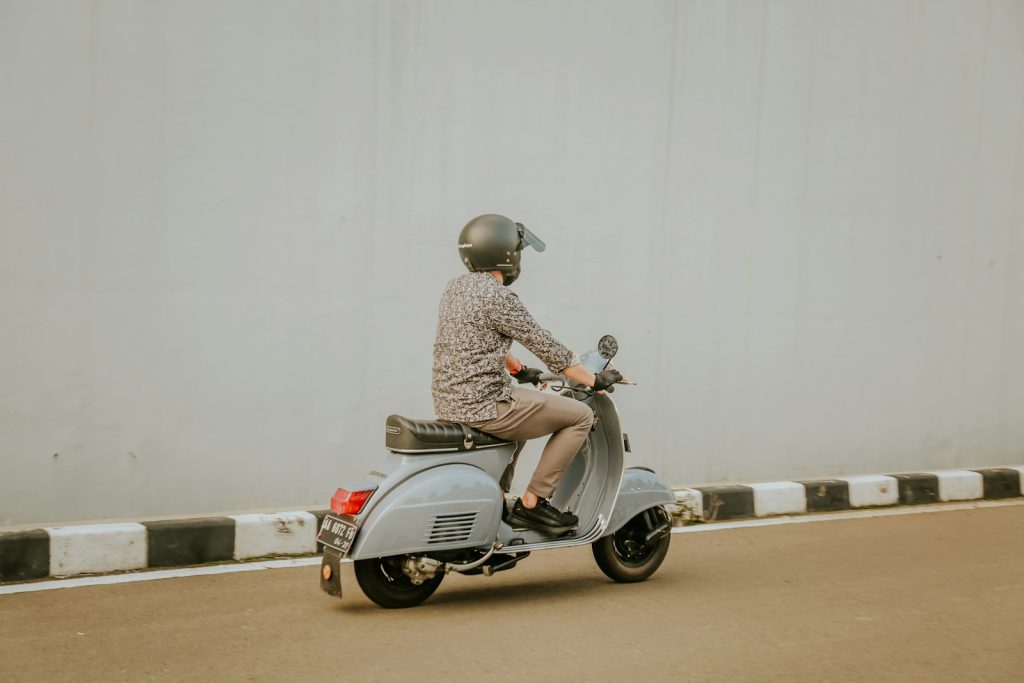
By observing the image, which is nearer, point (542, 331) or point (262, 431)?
point (542, 331)

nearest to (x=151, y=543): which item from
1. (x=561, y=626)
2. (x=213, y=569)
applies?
(x=213, y=569)

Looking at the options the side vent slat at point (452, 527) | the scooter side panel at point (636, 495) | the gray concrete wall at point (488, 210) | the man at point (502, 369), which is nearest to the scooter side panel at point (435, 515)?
the side vent slat at point (452, 527)

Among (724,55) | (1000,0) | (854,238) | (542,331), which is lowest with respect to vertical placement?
(542,331)

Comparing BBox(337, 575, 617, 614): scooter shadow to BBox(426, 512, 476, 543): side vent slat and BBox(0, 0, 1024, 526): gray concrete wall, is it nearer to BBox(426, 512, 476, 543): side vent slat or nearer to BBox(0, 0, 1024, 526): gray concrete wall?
BBox(426, 512, 476, 543): side vent slat

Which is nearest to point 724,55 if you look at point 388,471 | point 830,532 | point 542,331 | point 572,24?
point 572,24

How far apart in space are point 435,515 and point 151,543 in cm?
172

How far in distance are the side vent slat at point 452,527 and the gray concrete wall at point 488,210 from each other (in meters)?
2.12

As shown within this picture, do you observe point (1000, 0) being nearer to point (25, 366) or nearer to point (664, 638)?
point (664, 638)

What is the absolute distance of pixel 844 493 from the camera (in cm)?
838

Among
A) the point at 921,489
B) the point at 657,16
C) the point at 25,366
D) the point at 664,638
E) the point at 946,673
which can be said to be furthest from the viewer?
the point at 921,489

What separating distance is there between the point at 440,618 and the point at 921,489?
5.27m

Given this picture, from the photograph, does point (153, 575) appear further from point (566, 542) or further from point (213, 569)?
point (566, 542)

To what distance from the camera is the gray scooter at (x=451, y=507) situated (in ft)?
15.1

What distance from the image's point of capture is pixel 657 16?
797 cm
